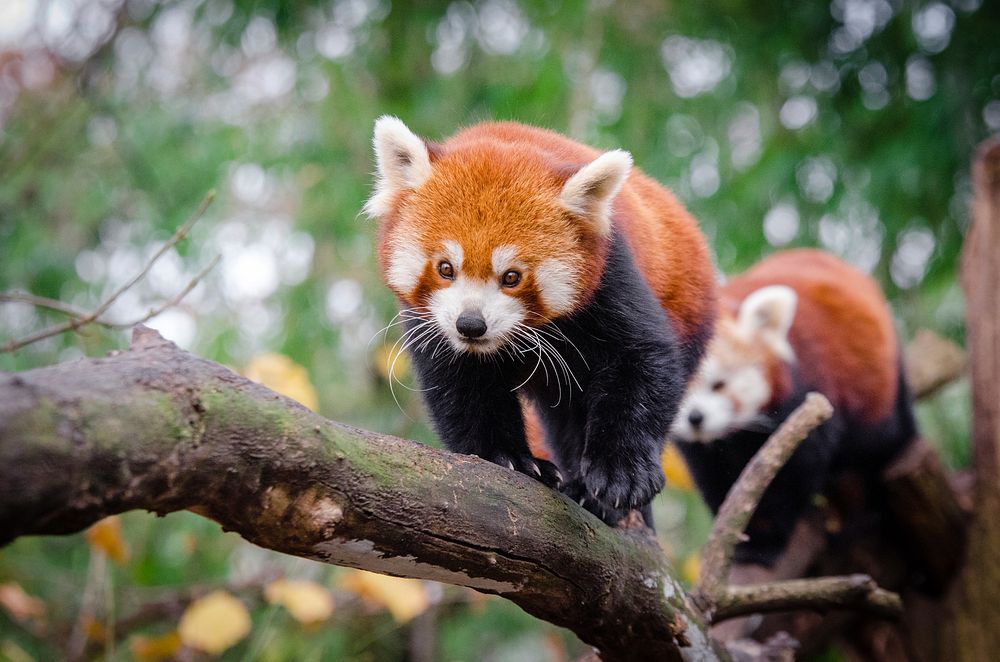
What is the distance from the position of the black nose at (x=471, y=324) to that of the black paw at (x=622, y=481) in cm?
46

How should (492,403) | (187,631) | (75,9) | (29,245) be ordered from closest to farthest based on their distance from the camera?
(492,403) < (187,631) < (29,245) < (75,9)

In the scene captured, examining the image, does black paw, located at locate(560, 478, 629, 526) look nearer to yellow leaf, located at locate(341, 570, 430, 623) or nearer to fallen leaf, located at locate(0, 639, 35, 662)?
yellow leaf, located at locate(341, 570, 430, 623)

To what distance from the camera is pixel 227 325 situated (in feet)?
15.6

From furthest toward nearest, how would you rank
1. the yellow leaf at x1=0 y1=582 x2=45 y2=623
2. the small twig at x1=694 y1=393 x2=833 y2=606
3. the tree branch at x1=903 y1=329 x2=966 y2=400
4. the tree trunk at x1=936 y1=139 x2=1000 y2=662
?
the tree branch at x1=903 y1=329 x2=966 y2=400 < the tree trunk at x1=936 y1=139 x2=1000 y2=662 < the yellow leaf at x1=0 y1=582 x2=45 y2=623 < the small twig at x1=694 y1=393 x2=833 y2=606

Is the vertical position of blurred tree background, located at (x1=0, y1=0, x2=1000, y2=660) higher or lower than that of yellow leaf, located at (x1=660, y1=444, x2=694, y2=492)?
higher

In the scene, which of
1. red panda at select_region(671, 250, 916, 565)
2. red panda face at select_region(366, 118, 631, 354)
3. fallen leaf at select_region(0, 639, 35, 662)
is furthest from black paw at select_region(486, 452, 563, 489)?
fallen leaf at select_region(0, 639, 35, 662)

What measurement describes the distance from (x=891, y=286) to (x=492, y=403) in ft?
12.0

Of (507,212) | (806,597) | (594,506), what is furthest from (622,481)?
(806,597)

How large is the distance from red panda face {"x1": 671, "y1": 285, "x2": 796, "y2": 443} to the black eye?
1.82 metres

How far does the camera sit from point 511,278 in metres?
2.09

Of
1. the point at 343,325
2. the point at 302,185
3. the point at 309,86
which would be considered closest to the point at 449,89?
the point at 309,86

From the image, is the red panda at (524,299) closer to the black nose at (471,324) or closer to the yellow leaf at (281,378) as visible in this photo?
the black nose at (471,324)

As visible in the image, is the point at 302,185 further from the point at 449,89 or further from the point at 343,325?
the point at 449,89

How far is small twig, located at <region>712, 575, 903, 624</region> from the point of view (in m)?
2.52
